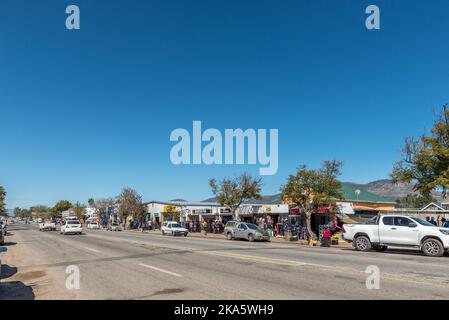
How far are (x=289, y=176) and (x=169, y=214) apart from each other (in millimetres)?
39527

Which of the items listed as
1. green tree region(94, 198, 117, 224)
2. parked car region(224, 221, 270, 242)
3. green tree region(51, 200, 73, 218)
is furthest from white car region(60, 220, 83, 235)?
green tree region(51, 200, 73, 218)

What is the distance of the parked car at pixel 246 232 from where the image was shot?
32719 mm

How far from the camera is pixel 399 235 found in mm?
19875

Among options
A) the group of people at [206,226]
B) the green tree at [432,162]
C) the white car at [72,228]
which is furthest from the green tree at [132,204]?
the green tree at [432,162]

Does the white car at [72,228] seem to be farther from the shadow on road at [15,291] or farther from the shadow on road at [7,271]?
the shadow on road at [15,291]

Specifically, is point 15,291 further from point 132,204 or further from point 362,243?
point 132,204

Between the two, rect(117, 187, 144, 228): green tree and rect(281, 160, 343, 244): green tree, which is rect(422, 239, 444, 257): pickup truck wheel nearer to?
rect(281, 160, 343, 244): green tree

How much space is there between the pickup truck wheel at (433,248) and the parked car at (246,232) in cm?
1522

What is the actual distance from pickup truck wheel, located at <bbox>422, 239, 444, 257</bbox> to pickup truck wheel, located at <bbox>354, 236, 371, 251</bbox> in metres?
2.87

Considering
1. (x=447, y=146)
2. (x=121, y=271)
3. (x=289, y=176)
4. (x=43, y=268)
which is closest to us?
(x=121, y=271)

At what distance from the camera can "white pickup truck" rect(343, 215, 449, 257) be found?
18.7 metres
